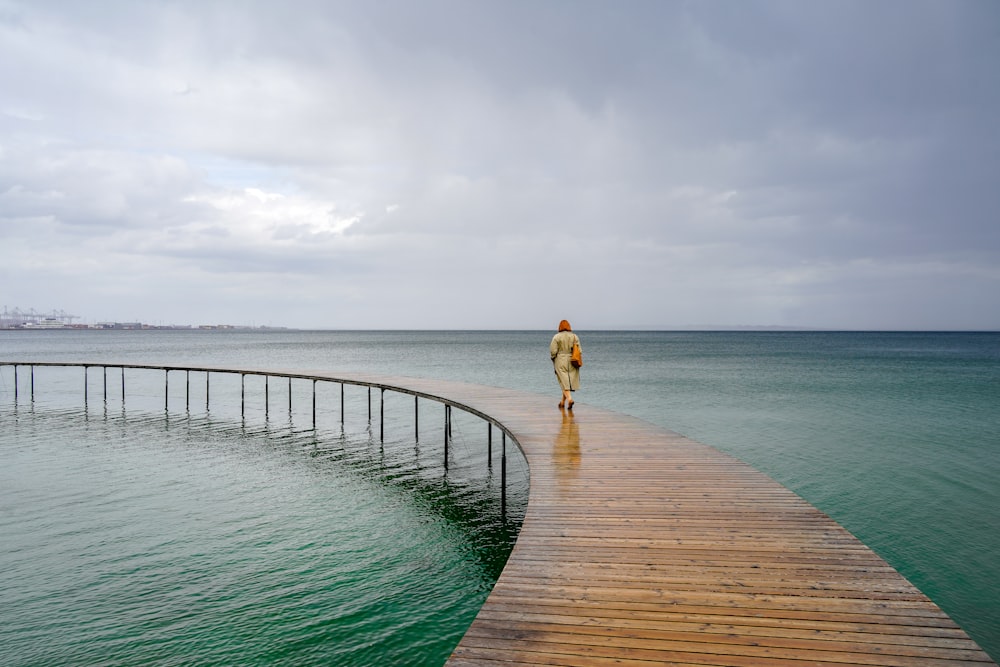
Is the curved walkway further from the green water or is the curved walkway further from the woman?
the woman

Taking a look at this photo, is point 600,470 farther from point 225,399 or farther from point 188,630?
point 225,399

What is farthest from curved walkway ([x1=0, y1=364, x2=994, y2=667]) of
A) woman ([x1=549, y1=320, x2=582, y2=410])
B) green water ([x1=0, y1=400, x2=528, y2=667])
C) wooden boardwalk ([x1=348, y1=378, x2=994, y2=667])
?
woman ([x1=549, y1=320, x2=582, y2=410])

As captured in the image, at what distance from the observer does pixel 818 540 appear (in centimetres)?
483

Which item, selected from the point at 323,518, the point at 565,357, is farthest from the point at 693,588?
the point at 565,357

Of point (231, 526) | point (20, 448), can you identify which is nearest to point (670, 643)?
point (231, 526)

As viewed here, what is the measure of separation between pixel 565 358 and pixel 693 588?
7570mm

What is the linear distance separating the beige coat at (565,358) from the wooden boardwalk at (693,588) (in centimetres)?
457

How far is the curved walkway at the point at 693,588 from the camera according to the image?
3.04 meters

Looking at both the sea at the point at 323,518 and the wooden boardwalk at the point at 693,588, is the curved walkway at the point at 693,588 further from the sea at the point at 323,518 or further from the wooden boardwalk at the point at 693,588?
the sea at the point at 323,518

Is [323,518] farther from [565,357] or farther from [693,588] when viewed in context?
[693,588]

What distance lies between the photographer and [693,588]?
12.6 feet

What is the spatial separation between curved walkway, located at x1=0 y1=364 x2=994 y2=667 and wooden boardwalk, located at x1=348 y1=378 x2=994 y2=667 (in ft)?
0.03

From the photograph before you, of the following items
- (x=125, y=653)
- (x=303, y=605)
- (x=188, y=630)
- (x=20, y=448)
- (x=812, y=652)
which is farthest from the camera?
(x=20, y=448)

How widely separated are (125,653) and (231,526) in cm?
357
